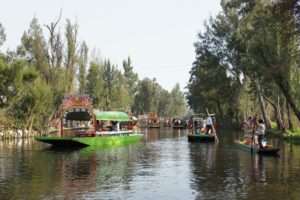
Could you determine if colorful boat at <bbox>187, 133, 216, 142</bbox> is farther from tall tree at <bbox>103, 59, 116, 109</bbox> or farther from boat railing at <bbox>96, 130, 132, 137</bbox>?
tall tree at <bbox>103, 59, 116, 109</bbox>

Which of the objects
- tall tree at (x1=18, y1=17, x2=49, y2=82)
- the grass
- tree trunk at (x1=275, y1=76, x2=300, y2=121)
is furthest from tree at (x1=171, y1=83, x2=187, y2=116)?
tree trunk at (x1=275, y1=76, x2=300, y2=121)

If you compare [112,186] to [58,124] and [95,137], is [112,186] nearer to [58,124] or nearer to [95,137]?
[95,137]

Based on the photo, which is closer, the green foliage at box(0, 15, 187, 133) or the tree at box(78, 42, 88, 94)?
the green foliage at box(0, 15, 187, 133)

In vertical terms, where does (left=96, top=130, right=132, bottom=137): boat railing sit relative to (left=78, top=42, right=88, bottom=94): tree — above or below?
below

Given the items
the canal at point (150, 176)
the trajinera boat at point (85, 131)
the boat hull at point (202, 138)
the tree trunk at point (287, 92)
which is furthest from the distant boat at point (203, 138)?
the canal at point (150, 176)

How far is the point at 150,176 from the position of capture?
64.2 feet

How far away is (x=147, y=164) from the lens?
24.0 meters

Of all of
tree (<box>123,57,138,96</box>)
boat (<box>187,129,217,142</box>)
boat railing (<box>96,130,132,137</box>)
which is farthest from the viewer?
tree (<box>123,57,138,96</box>)

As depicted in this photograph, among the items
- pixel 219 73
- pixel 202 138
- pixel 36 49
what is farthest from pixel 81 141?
pixel 219 73

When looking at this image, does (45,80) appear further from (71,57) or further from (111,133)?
(111,133)

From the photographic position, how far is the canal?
50.5ft

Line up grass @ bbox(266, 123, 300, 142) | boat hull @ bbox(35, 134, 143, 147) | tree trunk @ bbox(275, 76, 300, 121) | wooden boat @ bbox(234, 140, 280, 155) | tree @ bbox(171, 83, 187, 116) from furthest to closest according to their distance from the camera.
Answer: tree @ bbox(171, 83, 187, 116)
grass @ bbox(266, 123, 300, 142)
tree trunk @ bbox(275, 76, 300, 121)
boat hull @ bbox(35, 134, 143, 147)
wooden boat @ bbox(234, 140, 280, 155)

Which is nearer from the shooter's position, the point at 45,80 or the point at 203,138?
the point at 203,138

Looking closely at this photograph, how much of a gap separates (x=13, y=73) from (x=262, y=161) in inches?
1237
